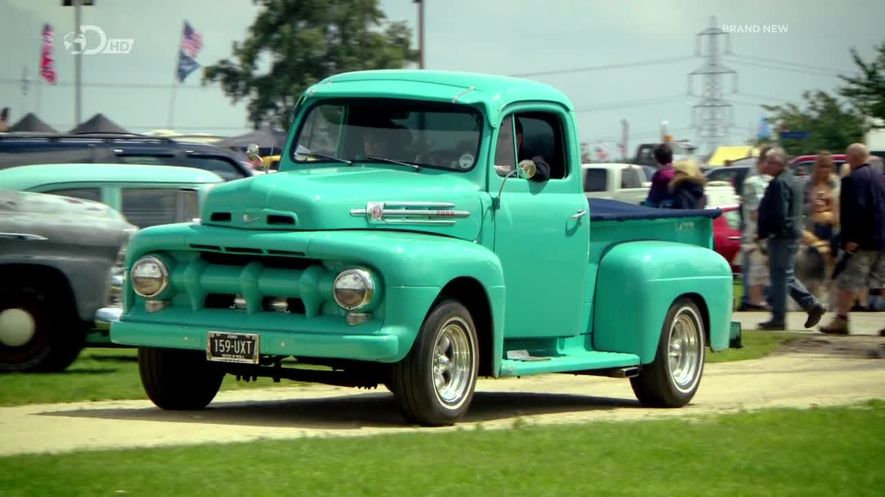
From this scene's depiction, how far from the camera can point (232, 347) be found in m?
9.23

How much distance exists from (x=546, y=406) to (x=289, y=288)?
289cm

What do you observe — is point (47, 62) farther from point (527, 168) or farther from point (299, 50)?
point (527, 168)

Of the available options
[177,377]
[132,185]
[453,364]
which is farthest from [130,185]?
[453,364]

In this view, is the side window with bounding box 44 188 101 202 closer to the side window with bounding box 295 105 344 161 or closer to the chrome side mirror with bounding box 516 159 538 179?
the side window with bounding box 295 105 344 161

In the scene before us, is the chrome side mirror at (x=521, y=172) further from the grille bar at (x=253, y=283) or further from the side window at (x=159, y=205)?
the side window at (x=159, y=205)

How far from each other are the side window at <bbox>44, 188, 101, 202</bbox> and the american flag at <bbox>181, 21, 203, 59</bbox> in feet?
148

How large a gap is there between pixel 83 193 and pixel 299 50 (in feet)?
181

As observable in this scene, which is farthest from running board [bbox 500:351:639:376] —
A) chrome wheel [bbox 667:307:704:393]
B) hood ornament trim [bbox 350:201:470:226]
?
hood ornament trim [bbox 350:201:470:226]

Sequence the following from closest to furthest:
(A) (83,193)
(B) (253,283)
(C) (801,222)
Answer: (B) (253,283)
(A) (83,193)
(C) (801,222)

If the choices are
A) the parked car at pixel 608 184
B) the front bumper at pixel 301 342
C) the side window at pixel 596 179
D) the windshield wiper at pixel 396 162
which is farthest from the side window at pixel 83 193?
the side window at pixel 596 179

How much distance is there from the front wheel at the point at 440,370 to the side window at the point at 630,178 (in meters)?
24.9

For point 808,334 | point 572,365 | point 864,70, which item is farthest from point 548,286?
point 864,70

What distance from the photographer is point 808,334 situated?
17141 mm

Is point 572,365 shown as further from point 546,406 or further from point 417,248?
point 417,248
